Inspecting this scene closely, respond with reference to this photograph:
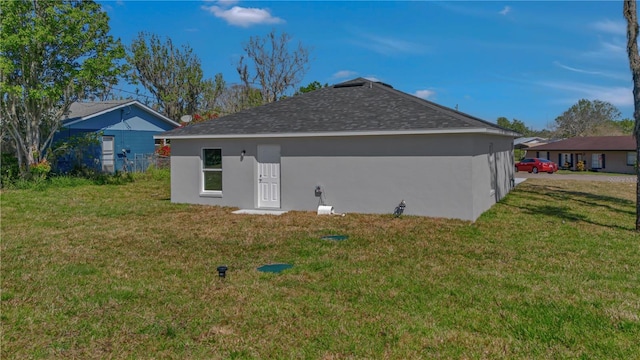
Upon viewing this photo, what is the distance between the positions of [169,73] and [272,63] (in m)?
9.21

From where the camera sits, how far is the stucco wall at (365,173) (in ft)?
34.6

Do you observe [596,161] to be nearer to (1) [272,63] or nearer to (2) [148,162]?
(1) [272,63]

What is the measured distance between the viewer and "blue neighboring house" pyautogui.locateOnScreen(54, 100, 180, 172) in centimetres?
2178

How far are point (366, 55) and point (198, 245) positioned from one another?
22096 mm

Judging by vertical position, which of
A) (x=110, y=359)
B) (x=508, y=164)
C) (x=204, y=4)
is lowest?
(x=110, y=359)

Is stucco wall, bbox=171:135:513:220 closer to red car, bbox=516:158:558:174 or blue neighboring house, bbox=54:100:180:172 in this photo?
blue neighboring house, bbox=54:100:180:172

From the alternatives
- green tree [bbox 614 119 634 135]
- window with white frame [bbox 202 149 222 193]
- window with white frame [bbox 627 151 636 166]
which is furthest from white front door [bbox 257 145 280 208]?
green tree [bbox 614 119 634 135]

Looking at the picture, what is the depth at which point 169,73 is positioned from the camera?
124 ft

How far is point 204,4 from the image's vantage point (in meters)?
17.2

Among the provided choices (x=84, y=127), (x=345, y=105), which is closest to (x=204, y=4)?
(x=345, y=105)

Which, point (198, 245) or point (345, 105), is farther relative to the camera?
point (345, 105)

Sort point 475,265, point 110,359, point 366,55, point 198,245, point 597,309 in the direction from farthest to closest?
point 366,55 → point 198,245 → point 475,265 → point 597,309 → point 110,359

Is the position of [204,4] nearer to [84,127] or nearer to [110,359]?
[84,127]

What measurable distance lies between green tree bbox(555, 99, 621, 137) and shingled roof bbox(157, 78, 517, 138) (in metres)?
65.7
